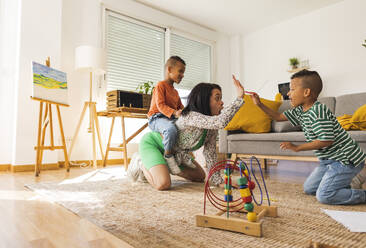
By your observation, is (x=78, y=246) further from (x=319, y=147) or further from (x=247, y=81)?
(x=247, y=81)

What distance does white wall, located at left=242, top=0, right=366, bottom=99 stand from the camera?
154 inches

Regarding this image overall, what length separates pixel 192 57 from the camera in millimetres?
4859

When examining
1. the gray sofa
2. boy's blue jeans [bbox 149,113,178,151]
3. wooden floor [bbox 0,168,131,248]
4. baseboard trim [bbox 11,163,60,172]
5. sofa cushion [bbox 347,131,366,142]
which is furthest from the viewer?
baseboard trim [bbox 11,163,60,172]

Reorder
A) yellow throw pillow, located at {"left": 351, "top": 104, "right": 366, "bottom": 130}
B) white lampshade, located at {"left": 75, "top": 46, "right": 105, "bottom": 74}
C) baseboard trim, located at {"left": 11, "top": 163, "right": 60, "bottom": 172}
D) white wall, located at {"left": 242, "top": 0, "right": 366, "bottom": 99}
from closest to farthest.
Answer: yellow throw pillow, located at {"left": 351, "top": 104, "right": 366, "bottom": 130} < baseboard trim, located at {"left": 11, "top": 163, "right": 60, "bottom": 172} < white lampshade, located at {"left": 75, "top": 46, "right": 105, "bottom": 74} < white wall, located at {"left": 242, "top": 0, "right": 366, "bottom": 99}

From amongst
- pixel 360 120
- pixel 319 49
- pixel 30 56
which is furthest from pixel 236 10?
pixel 30 56

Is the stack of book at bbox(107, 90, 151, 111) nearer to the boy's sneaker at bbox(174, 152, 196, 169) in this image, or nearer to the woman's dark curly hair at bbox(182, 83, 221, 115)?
the boy's sneaker at bbox(174, 152, 196, 169)

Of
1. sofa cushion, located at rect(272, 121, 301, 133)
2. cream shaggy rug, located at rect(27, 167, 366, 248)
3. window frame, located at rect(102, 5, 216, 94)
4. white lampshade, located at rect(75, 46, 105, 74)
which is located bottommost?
cream shaggy rug, located at rect(27, 167, 366, 248)

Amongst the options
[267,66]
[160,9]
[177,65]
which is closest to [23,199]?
[177,65]

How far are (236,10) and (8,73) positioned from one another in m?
3.34

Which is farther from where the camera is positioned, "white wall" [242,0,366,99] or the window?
"white wall" [242,0,366,99]

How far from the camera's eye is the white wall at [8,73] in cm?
283

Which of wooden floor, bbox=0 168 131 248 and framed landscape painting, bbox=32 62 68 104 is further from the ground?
framed landscape painting, bbox=32 62 68 104


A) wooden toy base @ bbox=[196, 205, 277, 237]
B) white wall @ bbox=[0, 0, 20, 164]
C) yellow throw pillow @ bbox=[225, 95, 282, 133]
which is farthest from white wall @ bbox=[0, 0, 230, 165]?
wooden toy base @ bbox=[196, 205, 277, 237]

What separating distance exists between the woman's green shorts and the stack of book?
109 cm
